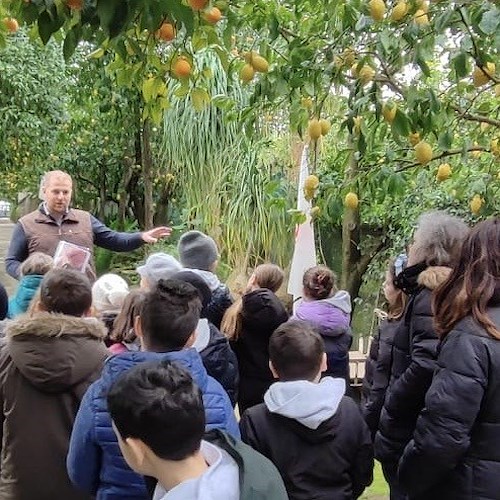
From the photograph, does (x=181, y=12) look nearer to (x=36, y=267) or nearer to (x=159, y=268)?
(x=159, y=268)

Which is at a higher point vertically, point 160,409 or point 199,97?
point 199,97

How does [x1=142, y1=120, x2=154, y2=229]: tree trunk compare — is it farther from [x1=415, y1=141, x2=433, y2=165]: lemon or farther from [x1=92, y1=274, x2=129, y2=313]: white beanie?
[x1=415, y1=141, x2=433, y2=165]: lemon

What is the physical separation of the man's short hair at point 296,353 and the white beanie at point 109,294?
3.37ft

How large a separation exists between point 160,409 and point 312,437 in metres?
0.98

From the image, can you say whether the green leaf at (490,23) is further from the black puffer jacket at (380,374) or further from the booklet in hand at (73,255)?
the booklet in hand at (73,255)

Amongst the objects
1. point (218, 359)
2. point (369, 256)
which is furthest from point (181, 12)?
point (369, 256)

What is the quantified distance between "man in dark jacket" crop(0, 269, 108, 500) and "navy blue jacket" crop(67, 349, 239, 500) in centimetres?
35

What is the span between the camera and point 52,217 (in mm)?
4676

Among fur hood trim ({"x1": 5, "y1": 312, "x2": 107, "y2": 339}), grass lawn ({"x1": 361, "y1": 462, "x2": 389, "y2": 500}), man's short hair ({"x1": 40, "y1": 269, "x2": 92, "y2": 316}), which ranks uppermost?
man's short hair ({"x1": 40, "y1": 269, "x2": 92, "y2": 316})

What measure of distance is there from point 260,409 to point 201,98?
4.11 feet

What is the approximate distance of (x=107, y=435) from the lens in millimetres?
2160

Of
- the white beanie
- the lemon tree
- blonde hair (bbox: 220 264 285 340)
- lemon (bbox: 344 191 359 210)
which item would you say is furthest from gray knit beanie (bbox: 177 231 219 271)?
lemon (bbox: 344 191 359 210)

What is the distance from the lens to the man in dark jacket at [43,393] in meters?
2.52

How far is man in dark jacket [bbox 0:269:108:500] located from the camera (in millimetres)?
2520
